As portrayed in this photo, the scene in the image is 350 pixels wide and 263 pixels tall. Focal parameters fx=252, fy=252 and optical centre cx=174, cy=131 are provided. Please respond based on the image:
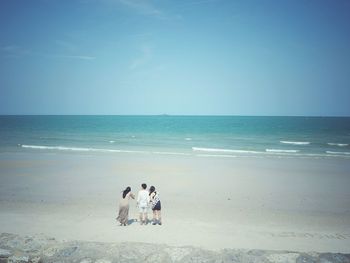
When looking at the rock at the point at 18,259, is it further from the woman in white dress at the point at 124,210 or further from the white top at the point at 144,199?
the white top at the point at 144,199

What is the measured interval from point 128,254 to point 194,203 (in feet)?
24.8

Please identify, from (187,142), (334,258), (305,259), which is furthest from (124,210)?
(187,142)

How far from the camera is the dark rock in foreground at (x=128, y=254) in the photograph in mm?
5730

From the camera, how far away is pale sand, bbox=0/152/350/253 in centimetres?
884

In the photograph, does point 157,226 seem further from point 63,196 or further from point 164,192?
point 63,196

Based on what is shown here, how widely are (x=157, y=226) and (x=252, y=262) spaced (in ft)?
16.1

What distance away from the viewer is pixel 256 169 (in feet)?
72.1

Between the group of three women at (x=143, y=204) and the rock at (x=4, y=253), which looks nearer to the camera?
the rock at (x=4, y=253)

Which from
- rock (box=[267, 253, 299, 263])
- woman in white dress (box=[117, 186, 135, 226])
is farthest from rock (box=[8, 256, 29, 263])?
rock (box=[267, 253, 299, 263])

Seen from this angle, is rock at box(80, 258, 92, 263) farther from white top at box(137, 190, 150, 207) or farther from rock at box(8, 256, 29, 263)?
white top at box(137, 190, 150, 207)

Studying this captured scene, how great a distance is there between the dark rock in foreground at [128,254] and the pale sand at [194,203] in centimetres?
218

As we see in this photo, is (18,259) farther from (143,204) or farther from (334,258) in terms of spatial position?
(334,258)

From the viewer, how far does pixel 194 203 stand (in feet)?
43.1

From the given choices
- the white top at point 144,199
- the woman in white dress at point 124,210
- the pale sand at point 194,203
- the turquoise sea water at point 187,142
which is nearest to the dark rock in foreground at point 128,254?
the pale sand at point 194,203
